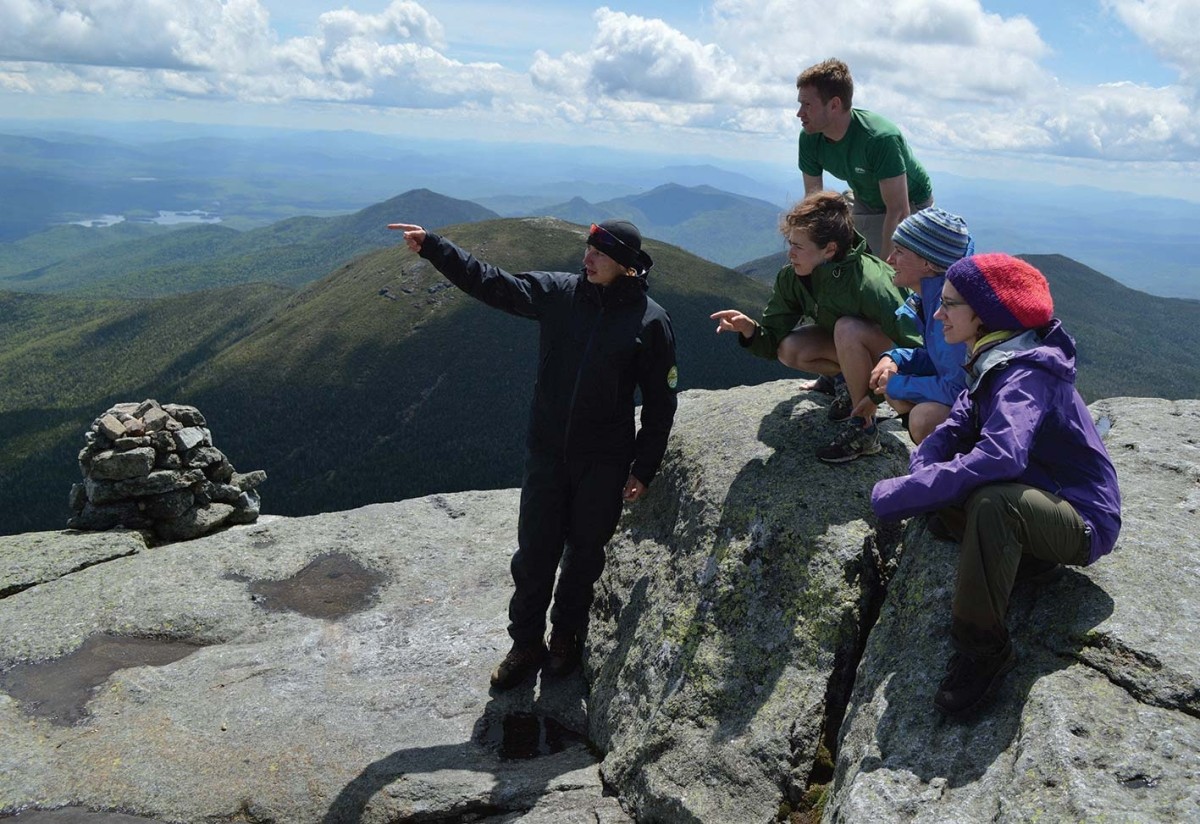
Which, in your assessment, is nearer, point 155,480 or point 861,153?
point 861,153

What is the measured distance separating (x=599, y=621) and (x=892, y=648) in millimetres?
4928

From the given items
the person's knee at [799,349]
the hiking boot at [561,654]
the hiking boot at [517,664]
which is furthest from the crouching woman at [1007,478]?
the hiking boot at [517,664]

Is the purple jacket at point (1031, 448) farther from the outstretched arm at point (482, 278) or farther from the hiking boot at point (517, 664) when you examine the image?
the hiking boot at point (517, 664)

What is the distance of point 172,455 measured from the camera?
2006cm

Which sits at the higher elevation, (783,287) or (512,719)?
(783,287)

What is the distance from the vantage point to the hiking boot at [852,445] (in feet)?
33.8

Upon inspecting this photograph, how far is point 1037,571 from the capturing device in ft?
23.3

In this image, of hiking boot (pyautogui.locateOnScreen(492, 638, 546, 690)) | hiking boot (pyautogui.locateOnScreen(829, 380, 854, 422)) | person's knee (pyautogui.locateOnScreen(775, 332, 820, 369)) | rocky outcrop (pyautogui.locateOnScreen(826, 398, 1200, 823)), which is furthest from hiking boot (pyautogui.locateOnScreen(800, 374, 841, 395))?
hiking boot (pyautogui.locateOnScreen(492, 638, 546, 690))

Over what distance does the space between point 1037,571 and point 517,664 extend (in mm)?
6937

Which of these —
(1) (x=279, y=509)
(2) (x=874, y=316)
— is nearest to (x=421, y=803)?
(2) (x=874, y=316)

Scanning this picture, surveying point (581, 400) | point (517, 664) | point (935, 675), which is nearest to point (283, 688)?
point (517, 664)

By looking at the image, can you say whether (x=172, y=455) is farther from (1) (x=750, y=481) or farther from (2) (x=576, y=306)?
(1) (x=750, y=481)

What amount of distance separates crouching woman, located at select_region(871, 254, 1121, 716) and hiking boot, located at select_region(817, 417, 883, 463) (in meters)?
3.37

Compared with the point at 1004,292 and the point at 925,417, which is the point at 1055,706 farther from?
the point at 1004,292
